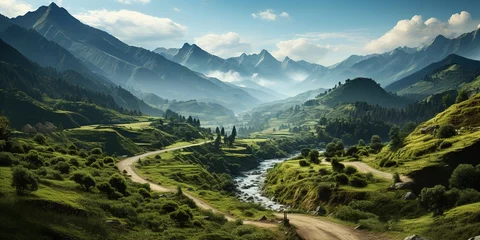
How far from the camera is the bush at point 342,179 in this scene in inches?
3953

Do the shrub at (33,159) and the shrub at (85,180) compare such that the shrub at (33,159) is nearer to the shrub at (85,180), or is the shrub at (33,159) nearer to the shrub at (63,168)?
the shrub at (63,168)

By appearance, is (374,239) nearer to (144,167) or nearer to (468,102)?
(468,102)

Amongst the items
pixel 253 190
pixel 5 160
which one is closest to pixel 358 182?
pixel 253 190

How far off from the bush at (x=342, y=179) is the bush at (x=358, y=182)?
7.10 feet

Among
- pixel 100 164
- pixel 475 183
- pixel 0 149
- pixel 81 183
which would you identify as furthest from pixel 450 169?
pixel 0 149

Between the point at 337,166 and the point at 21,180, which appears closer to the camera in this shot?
the point at 21,180

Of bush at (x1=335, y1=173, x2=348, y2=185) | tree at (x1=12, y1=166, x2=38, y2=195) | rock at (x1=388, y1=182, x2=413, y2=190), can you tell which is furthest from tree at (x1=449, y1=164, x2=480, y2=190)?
tree at (x1=12, y1=166, x2=38, y2=195)

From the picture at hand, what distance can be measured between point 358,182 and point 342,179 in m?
5.52

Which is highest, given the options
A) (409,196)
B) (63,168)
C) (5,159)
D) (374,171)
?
(374,171)

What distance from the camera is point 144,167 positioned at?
149m

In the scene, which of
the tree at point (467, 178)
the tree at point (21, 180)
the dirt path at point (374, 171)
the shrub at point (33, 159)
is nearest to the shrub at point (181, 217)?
the tree at point (21, 180)

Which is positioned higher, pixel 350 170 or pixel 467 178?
pixel 467 178

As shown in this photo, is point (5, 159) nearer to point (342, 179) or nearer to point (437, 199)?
point (437, 199)

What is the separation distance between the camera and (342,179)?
101 m
